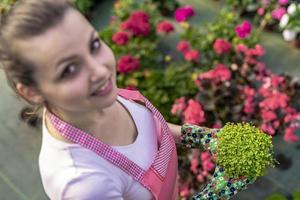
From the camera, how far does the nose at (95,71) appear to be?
1.32 metres

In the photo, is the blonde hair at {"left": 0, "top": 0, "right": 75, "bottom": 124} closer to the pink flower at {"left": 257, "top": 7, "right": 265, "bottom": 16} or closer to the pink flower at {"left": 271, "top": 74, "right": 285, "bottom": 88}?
the pink flower at {"left": 271, "top": 74, "right": 285, "bottom": 88}

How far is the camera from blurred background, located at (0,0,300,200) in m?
3.13

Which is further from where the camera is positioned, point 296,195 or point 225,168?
point 296,195

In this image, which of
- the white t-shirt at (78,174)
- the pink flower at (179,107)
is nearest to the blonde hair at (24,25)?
the white t-shirt at (78,174)

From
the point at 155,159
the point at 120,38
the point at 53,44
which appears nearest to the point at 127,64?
the point at 120,38

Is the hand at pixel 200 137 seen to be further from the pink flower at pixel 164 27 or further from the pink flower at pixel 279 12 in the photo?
the pink flower at pixel 279 12

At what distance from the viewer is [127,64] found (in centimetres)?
345

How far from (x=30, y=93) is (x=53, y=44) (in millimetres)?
230

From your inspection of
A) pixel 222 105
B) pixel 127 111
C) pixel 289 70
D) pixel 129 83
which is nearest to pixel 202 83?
pixel 222 105

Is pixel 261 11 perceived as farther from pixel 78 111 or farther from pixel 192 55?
pixel 78 111

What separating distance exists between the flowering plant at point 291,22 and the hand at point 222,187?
2238 millimetres

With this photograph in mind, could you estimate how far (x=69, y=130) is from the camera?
146cm

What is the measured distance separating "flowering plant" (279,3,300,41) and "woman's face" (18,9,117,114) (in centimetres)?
255

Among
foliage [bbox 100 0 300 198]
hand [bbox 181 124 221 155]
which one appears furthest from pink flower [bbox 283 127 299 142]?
hand [bbox 181 124 221 155]
